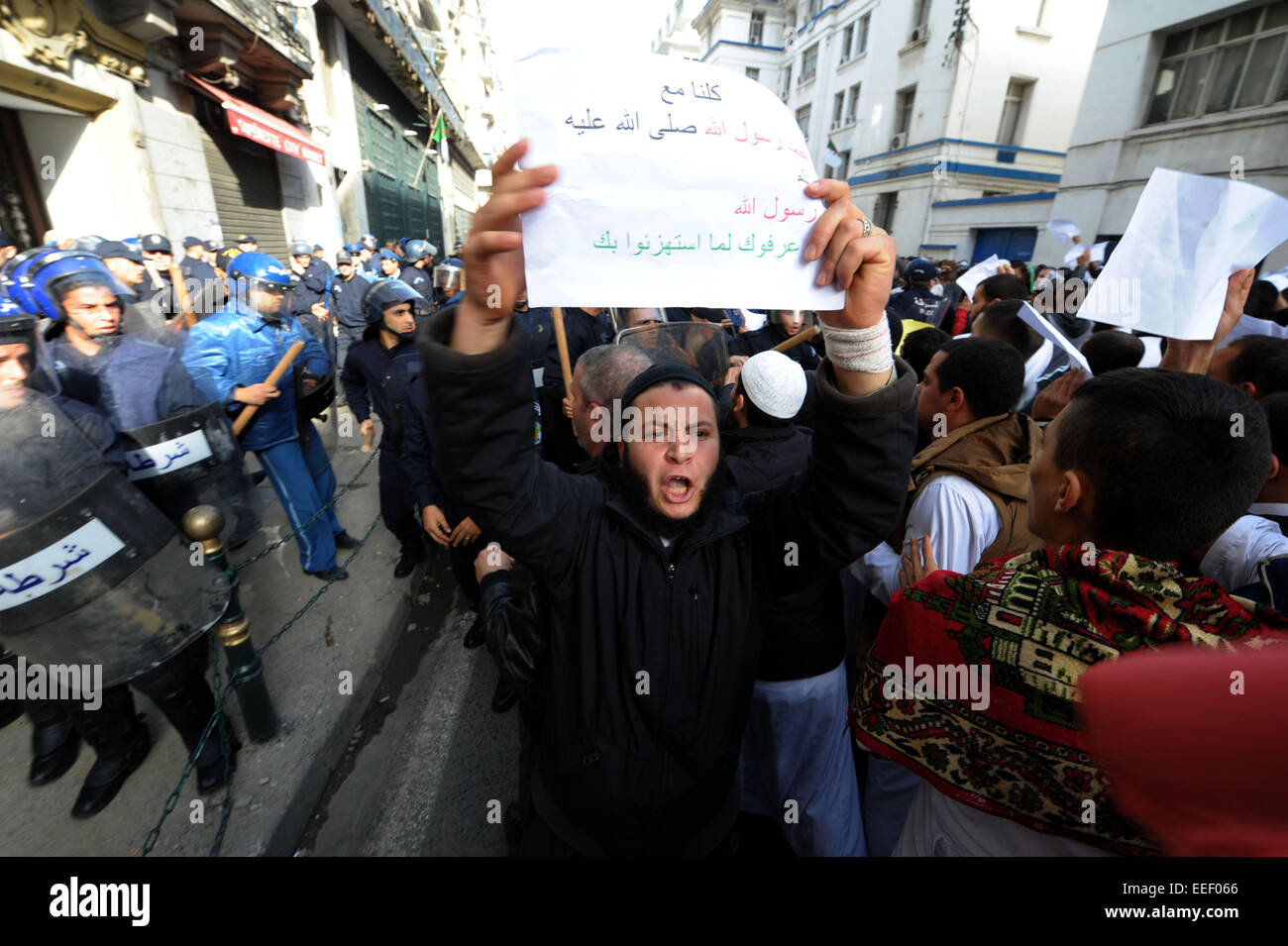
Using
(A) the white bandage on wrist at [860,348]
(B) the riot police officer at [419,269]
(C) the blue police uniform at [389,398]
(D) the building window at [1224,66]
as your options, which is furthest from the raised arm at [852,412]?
(D) the building window at [1224,66]

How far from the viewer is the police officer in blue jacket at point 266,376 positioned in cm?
349

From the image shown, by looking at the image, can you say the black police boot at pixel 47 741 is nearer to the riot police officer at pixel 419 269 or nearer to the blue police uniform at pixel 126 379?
the blue police uniform at pixel 126 379

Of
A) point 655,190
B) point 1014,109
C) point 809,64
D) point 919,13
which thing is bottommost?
point 655,190

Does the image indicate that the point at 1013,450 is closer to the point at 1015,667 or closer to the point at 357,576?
the point at 1015,667

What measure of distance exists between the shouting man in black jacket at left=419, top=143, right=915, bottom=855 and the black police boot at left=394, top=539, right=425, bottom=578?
300cm

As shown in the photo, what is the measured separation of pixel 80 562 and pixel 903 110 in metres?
29.8

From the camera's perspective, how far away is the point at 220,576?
7.31 feet

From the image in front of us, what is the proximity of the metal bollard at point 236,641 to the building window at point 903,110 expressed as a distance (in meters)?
28.8

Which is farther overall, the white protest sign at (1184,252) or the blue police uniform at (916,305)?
the blue police uniform at (916,305)

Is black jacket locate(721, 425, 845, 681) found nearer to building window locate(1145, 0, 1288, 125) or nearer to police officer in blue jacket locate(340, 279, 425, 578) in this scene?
police officer in blue jacket locate(340, 279, 425, 578)

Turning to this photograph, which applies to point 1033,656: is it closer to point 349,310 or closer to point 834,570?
point 834,570

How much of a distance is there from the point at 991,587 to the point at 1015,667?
6.6 inches

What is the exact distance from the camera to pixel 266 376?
3.68 metres

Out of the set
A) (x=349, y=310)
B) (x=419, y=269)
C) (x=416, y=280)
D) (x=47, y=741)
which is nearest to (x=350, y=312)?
(x=349, y=310)
